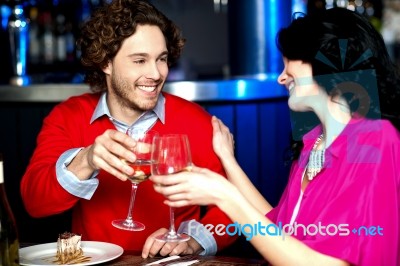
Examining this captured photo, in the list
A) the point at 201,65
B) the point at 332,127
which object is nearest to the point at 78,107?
the point at 332,127

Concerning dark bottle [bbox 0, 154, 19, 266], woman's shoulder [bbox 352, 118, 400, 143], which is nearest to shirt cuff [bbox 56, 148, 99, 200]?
dark bottle [bbox 0, 154, 19, 266]

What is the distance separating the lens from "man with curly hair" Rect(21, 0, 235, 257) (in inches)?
90.4

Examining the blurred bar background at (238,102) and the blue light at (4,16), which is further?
the blue light at (4,16)

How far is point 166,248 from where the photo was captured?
1.96 meters

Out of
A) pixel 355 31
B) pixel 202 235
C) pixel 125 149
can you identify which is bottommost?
pixel 202 235

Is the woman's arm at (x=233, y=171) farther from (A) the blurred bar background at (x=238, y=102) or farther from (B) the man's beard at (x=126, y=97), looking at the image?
(A) the blurred bar background at (x=238, y=102)

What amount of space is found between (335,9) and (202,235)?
80 centimetres

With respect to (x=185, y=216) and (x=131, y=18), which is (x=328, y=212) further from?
(x=131, y=18)

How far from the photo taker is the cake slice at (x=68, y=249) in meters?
1.80

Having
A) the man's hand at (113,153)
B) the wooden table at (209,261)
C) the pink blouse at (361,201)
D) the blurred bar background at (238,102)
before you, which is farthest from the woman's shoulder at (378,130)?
the blurred bar background at (238,102)

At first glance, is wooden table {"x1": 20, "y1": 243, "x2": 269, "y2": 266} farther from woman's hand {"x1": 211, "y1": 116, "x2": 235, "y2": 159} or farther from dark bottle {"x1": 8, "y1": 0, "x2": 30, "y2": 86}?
dark bottle {"x1": 8, "y1": 0, "x2": 30, "y2": 86}

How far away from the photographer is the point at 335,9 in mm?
1802

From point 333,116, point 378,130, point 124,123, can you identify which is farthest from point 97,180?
point 378,130

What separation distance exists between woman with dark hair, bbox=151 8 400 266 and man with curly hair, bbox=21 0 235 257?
1.68 feet
